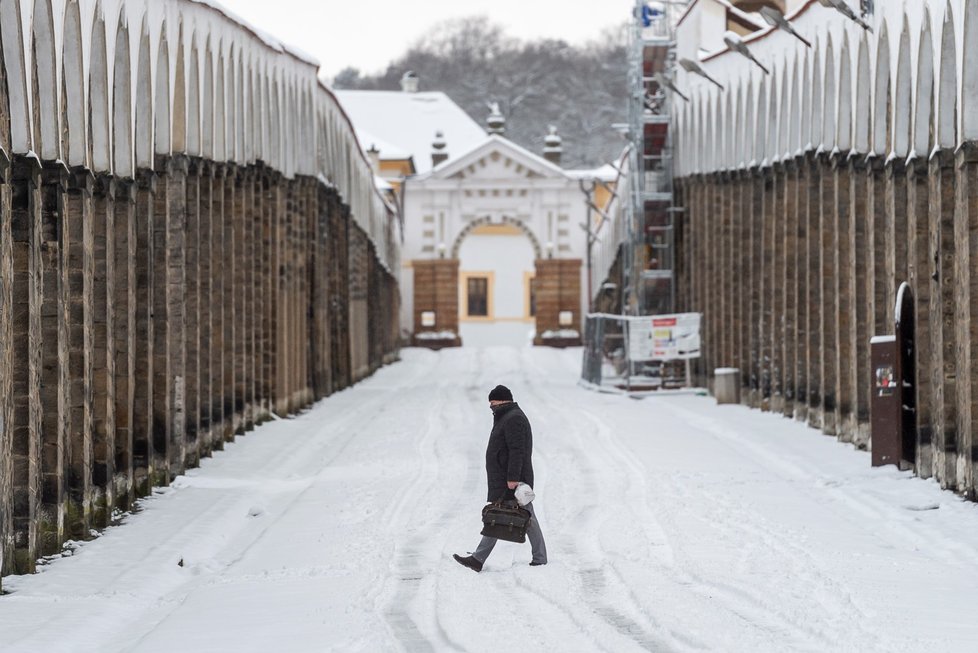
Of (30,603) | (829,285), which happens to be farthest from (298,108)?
(30,603)

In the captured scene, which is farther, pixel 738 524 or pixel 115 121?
pixel 115 121

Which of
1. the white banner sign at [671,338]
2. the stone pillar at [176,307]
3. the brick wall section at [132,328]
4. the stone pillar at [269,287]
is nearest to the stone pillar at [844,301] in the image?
the brick wall section at [132,328]

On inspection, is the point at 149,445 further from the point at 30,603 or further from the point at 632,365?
the point at 632,365

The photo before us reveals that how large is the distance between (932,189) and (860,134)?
189 inches

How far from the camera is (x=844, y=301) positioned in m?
22.8

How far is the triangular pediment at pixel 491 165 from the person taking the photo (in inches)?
2729

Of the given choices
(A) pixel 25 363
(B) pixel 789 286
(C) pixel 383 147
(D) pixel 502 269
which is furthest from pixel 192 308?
(D) pixel 502 269

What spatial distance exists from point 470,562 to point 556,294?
57.0 m

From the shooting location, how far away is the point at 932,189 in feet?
56.0

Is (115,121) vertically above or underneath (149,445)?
above

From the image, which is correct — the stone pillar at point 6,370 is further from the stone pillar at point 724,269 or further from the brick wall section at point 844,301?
the stone pillar at point 724,269

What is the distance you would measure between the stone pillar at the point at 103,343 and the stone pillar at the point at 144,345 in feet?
4.40

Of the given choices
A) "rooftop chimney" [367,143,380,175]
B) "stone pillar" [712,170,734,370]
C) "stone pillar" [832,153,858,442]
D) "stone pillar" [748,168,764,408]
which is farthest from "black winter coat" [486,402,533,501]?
"rooftop chimney" [367,143,380,175]

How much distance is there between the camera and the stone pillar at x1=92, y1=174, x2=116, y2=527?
1447cm
